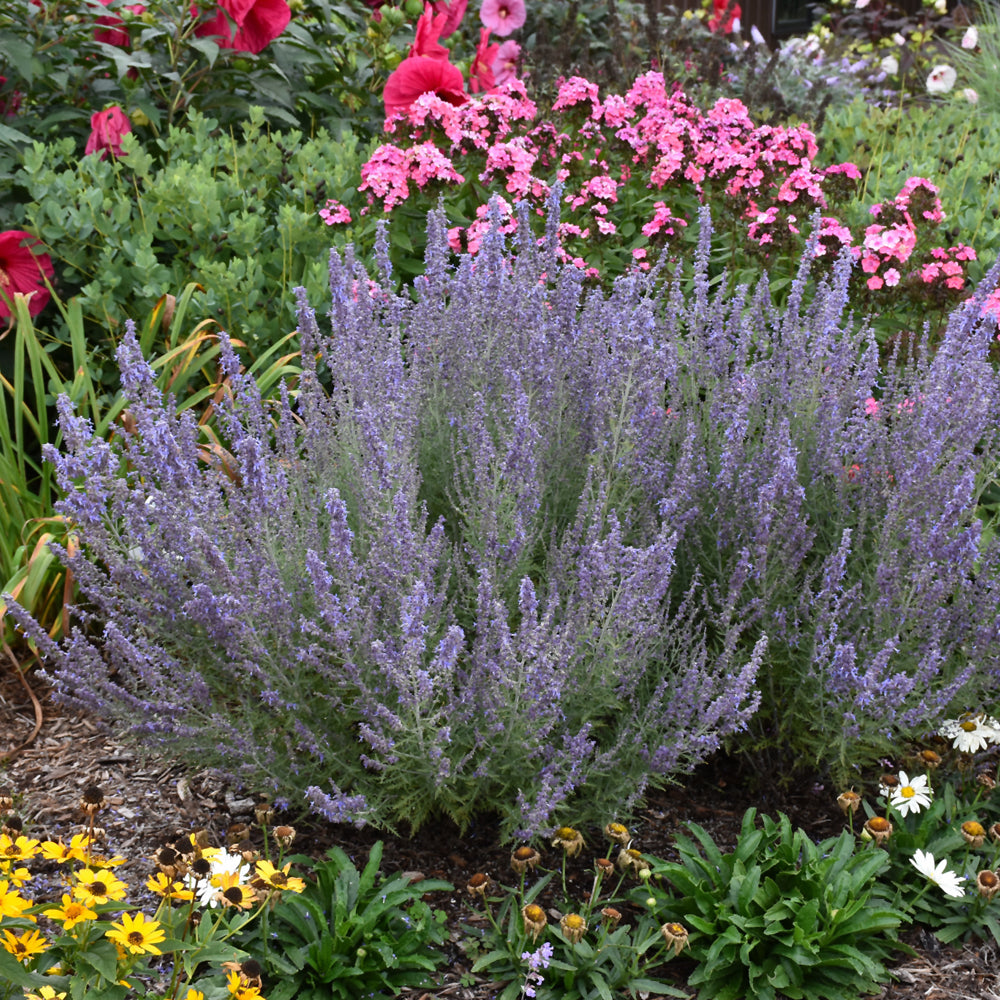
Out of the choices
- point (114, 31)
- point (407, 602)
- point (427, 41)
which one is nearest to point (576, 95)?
point (427, 41)

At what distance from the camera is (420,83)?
15.0 ft

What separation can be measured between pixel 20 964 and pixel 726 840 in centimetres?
156

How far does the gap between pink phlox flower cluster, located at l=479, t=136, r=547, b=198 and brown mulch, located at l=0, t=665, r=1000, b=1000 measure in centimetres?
232

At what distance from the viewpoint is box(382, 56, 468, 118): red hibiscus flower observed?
454 cm

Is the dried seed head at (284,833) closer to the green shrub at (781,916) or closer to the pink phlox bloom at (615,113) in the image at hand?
the green shrub at (781,916)

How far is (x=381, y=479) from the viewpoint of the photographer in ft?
7.43

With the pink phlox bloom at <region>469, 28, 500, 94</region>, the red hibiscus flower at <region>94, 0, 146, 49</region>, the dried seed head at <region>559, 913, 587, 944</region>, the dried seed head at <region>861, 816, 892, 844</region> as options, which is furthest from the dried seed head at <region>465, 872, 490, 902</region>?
the pink phlox bloom at <region>469, 28, 500, 94</region>

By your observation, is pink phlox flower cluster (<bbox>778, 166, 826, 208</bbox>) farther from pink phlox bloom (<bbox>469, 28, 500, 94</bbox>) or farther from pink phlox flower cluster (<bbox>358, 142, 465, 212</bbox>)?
pink phlox bloom (<bbox>469, 28, 500, 94</bbox>)

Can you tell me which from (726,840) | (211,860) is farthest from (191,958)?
(726,840)

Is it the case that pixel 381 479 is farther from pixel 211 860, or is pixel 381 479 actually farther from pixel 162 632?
pixel 211 860

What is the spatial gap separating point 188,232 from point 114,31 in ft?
4.18

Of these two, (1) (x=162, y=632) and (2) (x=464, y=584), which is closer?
(1) (x=162, y=632)

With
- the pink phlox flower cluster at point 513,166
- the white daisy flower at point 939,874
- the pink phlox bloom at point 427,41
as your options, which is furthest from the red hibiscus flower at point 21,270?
the white daisy flower at point 939,874

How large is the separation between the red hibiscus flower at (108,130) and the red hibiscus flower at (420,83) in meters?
1.09
